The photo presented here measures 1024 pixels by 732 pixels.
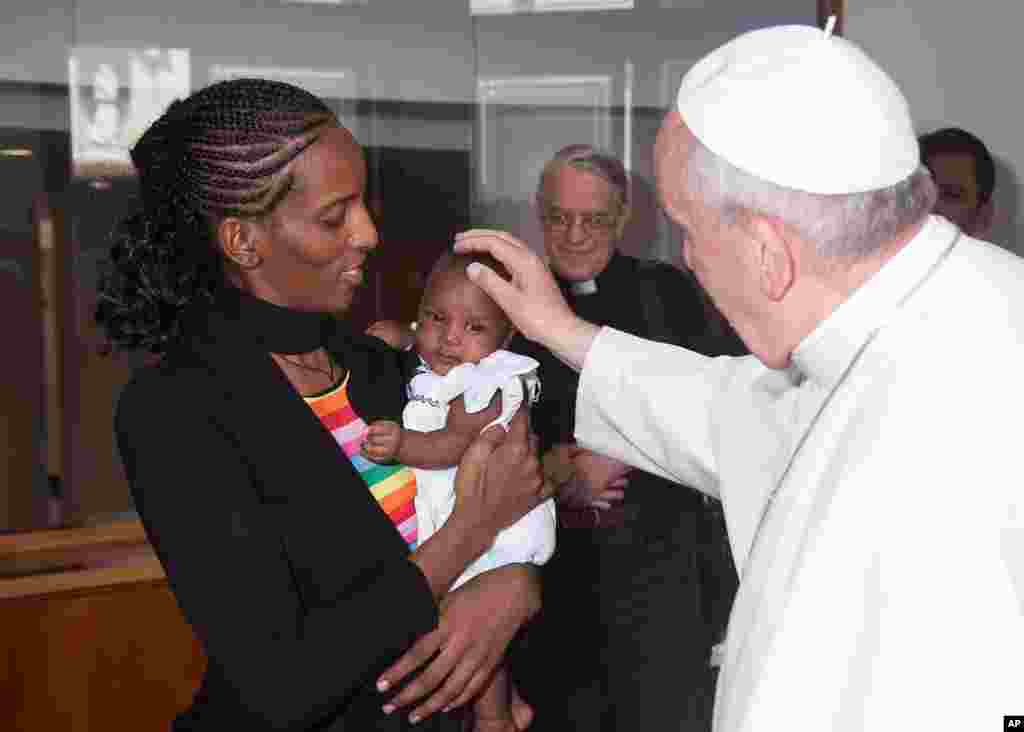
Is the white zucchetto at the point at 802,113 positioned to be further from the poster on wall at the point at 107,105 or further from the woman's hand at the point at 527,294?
the poster on wall at the point at 107,105

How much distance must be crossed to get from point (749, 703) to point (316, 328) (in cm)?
75

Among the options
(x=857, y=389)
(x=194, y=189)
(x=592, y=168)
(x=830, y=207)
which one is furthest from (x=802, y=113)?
(x=592, y=168)

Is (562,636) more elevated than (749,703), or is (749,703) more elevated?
(749,703)

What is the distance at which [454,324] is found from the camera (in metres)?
1.87

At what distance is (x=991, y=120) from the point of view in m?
4.16

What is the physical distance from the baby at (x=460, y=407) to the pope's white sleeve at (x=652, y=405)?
0.38ft

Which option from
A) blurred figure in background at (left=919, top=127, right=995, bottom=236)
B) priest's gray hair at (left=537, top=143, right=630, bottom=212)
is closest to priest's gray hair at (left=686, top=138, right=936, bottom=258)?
priest's gray hair at (left=537, top=143, right=630, bottom=212)

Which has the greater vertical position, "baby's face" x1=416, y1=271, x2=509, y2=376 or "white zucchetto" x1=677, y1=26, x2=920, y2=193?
"white zucchetto" x1=677, y1=26, x2=920, y2=193

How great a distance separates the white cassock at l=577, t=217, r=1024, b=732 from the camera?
1.17 meters

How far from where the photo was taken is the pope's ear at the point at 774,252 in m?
1.30

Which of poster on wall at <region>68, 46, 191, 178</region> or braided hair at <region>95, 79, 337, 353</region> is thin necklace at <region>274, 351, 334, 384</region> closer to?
braided hair at <region>95, 79, 337, 353</region>

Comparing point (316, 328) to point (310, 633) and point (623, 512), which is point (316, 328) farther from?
point (623, 512)

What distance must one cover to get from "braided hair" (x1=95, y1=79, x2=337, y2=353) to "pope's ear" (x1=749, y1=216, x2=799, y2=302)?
0.58 metres

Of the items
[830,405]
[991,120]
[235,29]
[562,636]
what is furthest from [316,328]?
[991,120]
